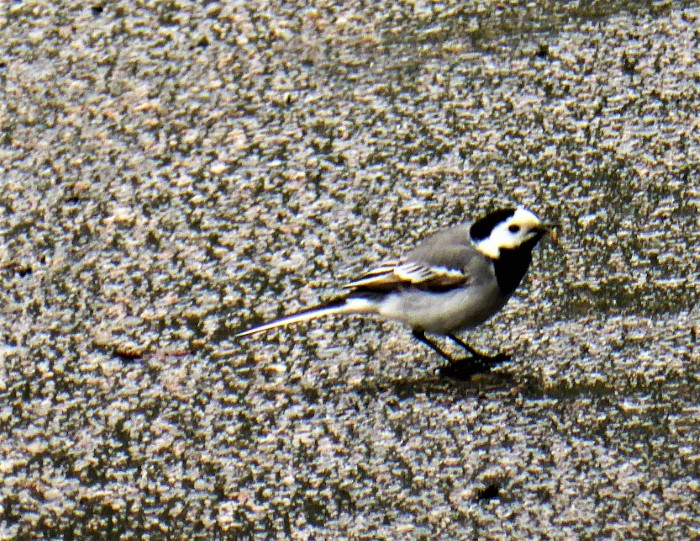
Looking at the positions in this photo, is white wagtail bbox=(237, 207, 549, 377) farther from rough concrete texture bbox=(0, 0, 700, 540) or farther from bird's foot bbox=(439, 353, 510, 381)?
rough concrete texture bbox=(0, 0, 700, 540)

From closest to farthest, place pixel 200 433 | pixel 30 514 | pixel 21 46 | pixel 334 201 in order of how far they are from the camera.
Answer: pixel 30 514 < pixel 200 433 < pixel 334 201 < pixel 21 46

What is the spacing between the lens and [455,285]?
430cm

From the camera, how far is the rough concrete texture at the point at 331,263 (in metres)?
3.65

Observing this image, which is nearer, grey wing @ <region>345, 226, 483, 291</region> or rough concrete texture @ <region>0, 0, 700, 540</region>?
rough concrete texture @ <region>0, 0, 700, 540</region>

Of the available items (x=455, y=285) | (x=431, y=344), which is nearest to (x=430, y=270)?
(x=455, y=285)

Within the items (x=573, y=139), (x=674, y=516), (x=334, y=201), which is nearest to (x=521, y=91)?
(x=573, y=139)

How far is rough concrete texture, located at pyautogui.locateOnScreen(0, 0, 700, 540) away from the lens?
12.0 ft

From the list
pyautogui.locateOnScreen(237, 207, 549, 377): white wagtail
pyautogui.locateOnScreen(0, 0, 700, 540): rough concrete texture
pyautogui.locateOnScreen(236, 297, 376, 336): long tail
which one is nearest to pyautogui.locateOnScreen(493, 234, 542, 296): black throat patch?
pyautogui.locateOnScreen(237, 207, 549, 377): white wagtail

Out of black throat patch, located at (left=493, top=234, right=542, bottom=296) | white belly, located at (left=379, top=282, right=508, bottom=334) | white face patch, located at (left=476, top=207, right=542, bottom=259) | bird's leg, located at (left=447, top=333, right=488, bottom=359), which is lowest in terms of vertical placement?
bird's leg, located at (left=447, top=333, right=488, bottom=359)

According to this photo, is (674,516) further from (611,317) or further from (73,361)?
(73,361)

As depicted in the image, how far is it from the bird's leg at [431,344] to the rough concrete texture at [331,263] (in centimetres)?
5

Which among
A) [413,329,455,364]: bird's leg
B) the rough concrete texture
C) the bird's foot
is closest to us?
the rough concrete texture

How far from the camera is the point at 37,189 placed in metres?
5.31

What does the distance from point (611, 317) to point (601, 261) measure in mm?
350
